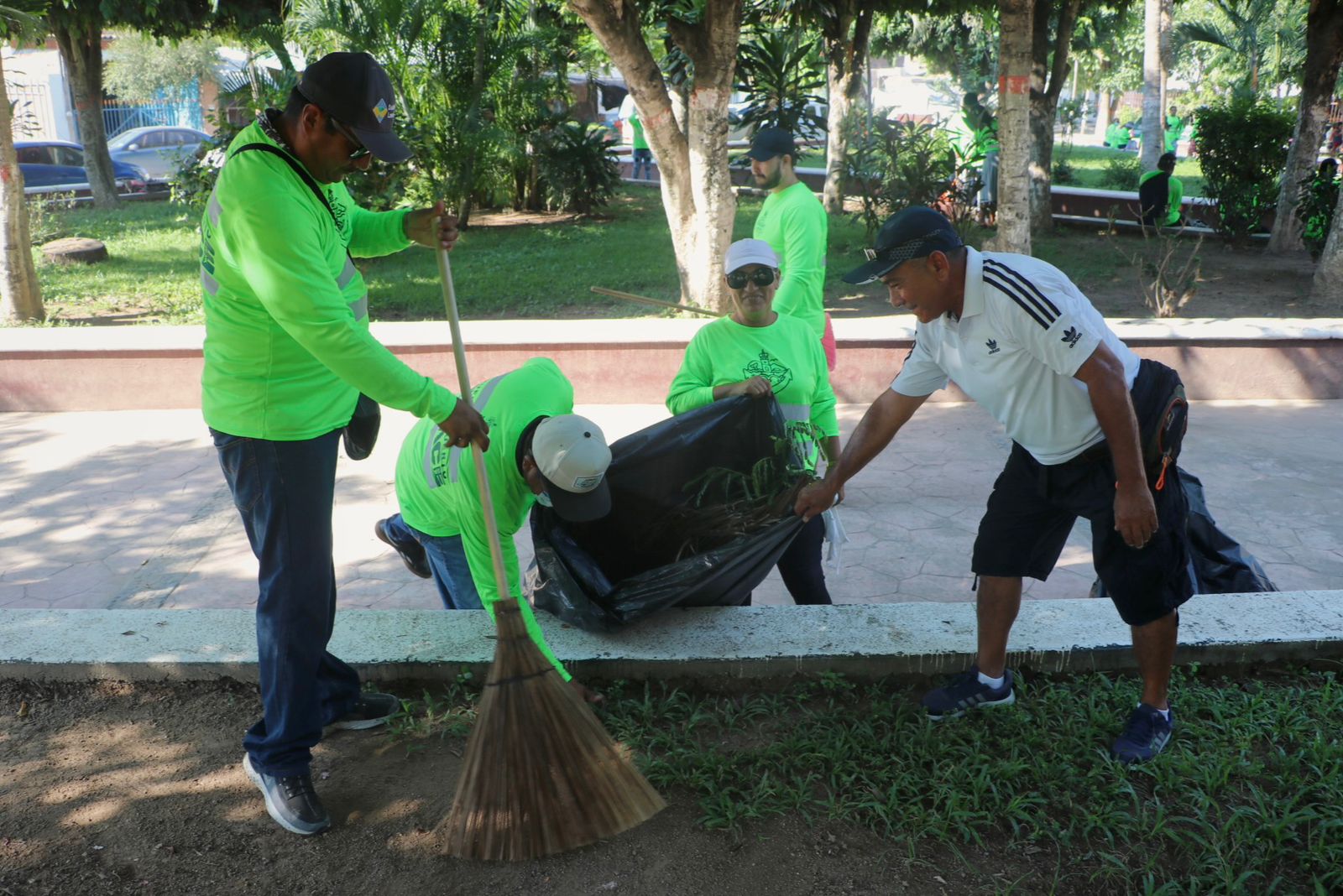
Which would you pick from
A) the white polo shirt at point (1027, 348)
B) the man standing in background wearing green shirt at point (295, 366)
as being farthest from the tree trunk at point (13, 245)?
the white polo shirt at point (1027, 348)

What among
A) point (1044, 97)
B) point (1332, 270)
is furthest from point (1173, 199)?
point (1332, 270)

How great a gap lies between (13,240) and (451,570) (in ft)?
22.9

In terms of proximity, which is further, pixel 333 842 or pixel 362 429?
pixel 362 429

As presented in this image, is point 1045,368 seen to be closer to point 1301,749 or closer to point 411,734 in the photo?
point 1301,749

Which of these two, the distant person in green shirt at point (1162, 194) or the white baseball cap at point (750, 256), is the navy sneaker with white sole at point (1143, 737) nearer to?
the white baseball cap at point (750, 256)

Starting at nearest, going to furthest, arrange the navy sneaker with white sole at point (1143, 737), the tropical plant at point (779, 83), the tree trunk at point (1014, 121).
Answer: the navy sneaker with white sole at point (1143, 737)
the tree trunk at point (1014, 121)
the tropical plant at point (779, 83)

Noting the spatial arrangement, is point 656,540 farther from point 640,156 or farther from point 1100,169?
point 1100,169

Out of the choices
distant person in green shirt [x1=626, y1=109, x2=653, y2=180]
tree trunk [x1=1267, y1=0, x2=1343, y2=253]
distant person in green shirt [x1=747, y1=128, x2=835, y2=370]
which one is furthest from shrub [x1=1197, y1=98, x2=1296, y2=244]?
distant person in green shirt [x1=747, y1=128, x2=835, y2=370]

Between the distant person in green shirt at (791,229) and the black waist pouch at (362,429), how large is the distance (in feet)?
7.00

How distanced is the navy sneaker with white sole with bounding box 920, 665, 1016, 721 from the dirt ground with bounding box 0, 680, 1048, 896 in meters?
0.48

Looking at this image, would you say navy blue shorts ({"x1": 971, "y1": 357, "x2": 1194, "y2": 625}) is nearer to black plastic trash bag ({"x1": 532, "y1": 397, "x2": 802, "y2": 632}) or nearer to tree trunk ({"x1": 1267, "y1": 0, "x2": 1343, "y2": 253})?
black plastic trash bag ({"x1": 532, "y1": 397, "x2": 802, "y2": 632})

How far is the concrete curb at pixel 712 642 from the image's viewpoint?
3.05 metres

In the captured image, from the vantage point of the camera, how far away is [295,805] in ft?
8.18

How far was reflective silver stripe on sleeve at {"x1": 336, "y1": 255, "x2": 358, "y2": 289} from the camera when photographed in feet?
8.00
